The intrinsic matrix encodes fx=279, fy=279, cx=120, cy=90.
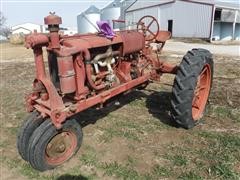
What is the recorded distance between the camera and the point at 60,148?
362 cm

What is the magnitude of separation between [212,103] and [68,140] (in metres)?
3.16

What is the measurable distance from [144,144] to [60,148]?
1230 millimetres

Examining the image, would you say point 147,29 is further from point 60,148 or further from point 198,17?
point 198,17

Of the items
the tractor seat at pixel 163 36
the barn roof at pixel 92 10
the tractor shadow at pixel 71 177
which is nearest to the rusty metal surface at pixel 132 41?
the tractor seat at pixel 163 36

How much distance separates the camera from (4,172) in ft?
12.2

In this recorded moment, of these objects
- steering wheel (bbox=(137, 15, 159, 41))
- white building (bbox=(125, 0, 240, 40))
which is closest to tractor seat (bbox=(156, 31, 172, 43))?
steering wheel (bbox=(137, 15, 159, 41))

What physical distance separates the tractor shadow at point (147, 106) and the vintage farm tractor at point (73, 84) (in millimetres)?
595

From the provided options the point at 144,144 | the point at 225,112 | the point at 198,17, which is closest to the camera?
the point at 144,144

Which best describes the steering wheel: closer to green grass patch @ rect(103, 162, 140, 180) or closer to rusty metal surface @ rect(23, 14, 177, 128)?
rusty metal surface @ rect(23, 14, 177, 128)

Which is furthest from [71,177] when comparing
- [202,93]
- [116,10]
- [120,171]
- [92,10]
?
[92,10]

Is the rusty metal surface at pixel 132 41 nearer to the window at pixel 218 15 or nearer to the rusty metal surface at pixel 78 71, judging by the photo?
the rusty metal surface at pixel 78 71

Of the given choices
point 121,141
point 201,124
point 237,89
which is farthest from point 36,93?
point 237,89

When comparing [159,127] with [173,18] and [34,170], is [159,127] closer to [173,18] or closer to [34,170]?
[34,170]

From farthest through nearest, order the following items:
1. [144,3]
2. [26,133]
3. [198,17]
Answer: [144,3]
[198,17]
[26,133]
